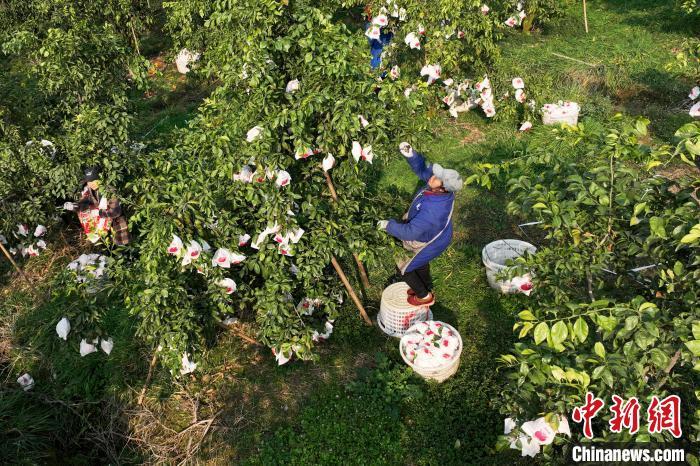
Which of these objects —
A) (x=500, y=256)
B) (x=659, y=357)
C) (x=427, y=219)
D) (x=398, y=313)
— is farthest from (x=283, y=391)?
(x=659, y=357)

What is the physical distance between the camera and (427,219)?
159 inches

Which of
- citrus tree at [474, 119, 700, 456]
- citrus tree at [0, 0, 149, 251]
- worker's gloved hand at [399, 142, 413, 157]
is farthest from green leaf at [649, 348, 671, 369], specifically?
citrus tree at [0, 0, 149, 251]

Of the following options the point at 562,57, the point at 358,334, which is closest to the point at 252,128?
the point at 358,334

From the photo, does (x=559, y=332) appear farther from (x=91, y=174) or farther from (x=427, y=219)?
(x=91, y=174)

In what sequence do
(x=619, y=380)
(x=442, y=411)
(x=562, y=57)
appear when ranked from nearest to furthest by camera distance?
(x=619, y=380)
(x=442, y=411)
(x=562, y=57)

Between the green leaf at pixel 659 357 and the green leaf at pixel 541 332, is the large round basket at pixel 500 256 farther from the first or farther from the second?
the green leaf at pixel 541 332

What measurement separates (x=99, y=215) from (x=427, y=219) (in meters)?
3.59

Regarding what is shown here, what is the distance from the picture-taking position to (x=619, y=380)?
2119 mm

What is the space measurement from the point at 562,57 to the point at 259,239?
7741mm

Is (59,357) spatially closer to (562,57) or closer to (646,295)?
(646,295)

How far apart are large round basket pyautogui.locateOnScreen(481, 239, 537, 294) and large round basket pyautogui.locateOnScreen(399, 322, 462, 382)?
98cm

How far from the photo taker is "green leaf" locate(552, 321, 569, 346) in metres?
1.87

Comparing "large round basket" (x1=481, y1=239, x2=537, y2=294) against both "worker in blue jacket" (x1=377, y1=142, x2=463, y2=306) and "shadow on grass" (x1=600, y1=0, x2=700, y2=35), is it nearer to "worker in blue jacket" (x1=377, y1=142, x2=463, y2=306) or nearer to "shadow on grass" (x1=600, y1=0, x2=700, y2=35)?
"worker in blue jacket" (x1=377, y1=142, x2=463, y2=306)

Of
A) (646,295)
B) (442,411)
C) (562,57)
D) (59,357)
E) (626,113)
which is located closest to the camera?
(646,295)
